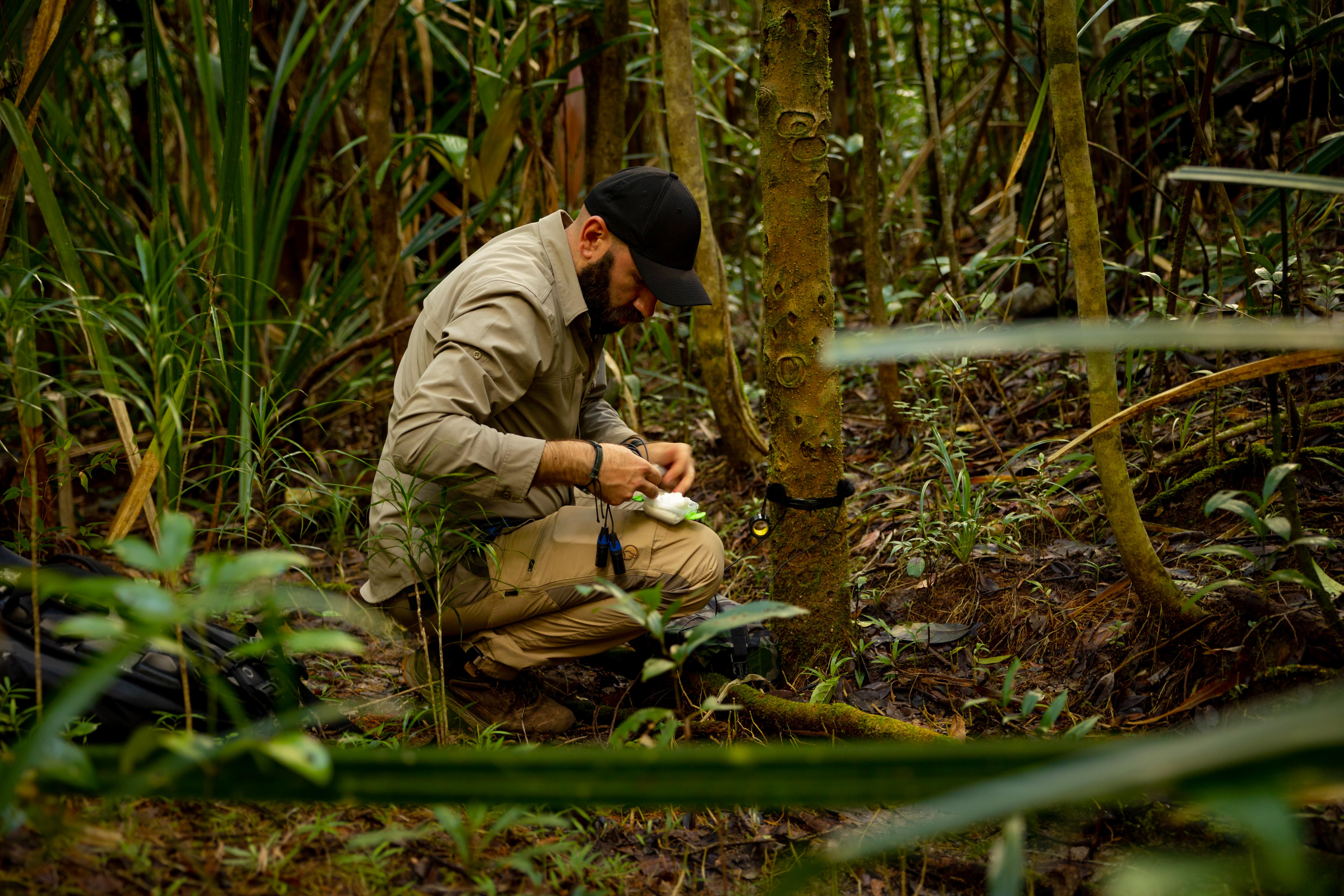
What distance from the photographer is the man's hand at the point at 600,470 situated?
7.13 ft

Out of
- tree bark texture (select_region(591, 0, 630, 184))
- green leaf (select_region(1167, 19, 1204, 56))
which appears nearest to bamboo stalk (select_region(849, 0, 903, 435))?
tree bark texture (select_region(591, 0, 630, 184))

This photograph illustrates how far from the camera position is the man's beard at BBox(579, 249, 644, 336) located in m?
2.42

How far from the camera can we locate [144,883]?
1.16m

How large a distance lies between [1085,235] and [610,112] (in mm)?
2310

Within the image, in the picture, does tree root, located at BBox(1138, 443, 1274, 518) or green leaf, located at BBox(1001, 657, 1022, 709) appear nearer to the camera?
green leaf, located at BBox(1001, 657, 1022, 709)

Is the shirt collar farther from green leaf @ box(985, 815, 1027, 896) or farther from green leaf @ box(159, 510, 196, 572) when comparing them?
green leaf @ box(985, 815, 1027, 896)

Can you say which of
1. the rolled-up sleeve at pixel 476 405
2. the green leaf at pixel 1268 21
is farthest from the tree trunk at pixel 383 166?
the green leaf at pixel 1268 21

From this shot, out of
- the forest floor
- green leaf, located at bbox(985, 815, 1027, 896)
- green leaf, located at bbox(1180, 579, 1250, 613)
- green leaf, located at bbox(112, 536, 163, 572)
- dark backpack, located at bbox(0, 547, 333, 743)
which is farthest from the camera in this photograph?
green leaf, located at bbox(1180, 579, 1250, 613)

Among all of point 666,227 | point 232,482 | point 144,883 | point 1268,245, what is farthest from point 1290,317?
point 232,482

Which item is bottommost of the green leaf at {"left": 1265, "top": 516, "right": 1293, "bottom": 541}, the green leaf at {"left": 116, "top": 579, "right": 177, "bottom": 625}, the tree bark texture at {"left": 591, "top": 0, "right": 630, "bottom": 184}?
the green leaf at {"left": 1265, "top": 516, "right": 1293, "bottom": 541}

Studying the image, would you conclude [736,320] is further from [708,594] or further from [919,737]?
[919,737]

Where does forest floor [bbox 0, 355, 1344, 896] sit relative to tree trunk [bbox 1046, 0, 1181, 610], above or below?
below

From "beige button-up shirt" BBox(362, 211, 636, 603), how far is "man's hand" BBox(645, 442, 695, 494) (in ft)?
0.84

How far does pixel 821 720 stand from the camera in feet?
6.61
